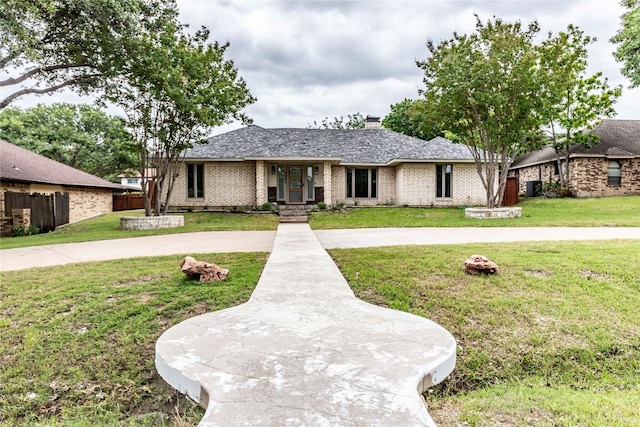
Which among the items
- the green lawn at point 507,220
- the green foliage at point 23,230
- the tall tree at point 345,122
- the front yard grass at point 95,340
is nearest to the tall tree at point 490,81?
the green lawn at point 507,220

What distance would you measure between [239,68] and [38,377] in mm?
14652

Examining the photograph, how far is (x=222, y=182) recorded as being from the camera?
1895cm

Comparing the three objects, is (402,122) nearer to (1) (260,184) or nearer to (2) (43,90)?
(1) (260,184)

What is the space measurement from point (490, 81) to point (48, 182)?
62.4 feet

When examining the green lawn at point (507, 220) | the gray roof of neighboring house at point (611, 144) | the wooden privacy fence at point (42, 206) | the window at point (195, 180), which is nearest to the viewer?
the green lawn at point (507, 220)

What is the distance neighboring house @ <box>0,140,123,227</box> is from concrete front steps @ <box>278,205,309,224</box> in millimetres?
10417

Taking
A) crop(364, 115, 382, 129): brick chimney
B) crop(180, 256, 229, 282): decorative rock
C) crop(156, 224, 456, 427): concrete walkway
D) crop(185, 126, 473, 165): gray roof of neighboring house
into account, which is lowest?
crop(156, 224, 456, 427): concrete walkway

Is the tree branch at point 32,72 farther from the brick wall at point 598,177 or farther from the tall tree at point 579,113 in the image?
the brick wall at point 598,177

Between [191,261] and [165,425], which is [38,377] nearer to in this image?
[165,425]

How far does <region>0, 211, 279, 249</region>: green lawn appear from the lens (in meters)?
11.2

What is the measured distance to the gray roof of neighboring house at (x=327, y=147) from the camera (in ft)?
61.1

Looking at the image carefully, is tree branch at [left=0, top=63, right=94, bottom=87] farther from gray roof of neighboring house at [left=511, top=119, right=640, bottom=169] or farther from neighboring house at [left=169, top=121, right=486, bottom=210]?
gray roof of neighboring house at [left=511, top=119, right=640, bottom=169]

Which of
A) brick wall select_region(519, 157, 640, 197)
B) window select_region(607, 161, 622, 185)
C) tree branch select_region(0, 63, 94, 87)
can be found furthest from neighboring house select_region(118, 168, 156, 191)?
window select_region(607, 161, 622, 185)

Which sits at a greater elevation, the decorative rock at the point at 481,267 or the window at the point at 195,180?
the window at the point at 195,180
